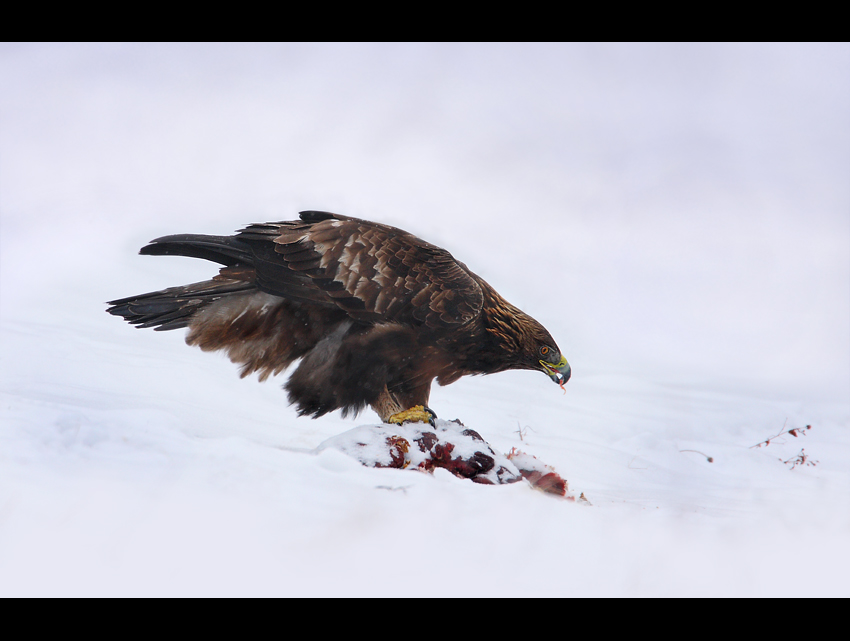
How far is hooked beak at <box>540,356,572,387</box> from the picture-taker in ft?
14.3

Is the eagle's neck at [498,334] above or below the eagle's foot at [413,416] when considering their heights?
above

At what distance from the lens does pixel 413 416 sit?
4145mm

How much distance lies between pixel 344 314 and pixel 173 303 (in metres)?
1.06

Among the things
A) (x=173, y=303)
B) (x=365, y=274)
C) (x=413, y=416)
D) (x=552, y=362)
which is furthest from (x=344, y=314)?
(x=552, y=362)

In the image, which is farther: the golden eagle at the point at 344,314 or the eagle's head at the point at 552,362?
the eagle's head at the point at 552,362

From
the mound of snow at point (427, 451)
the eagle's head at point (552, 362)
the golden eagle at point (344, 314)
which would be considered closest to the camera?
the mound of snow at point (427, 451)

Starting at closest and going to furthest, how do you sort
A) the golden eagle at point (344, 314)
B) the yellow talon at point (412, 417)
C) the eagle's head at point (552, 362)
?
1. the golden eagle at point (344, 314)
2. the yellow talon at point (412, 417)
3. the eagle's head at point (552, 362)

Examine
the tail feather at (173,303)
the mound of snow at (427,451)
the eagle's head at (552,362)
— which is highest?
the eagle's head at (552,362)

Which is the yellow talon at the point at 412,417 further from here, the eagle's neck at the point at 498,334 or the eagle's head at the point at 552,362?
the eagle's head at the point at 552,362

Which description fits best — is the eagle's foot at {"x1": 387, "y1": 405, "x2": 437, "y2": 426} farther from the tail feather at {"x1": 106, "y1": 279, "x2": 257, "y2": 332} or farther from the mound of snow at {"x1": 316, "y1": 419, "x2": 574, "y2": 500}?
the tail feather at {"x1": 106, "y1": 279, "x2": 257, "y2": 332}

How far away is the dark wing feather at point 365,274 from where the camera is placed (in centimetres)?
398

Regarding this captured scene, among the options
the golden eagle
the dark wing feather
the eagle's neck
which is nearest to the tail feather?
the golden eagle

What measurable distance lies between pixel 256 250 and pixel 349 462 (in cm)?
138

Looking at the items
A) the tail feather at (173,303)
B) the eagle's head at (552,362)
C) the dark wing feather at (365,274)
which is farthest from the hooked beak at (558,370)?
the tail feather at (173,303)
